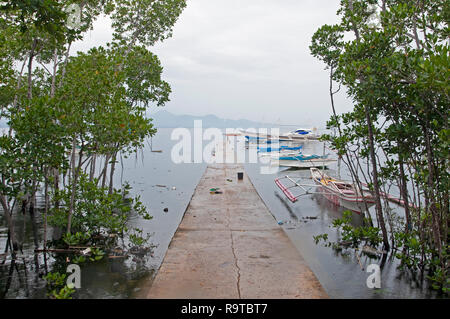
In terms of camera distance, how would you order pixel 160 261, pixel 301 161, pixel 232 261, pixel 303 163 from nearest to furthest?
1. pixel 232 261
2. pixel 160 261
3. pixel 301 161
4. pixel 303 163

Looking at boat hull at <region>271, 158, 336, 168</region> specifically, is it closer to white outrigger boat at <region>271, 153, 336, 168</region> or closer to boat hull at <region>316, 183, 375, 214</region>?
white outrigger boat at <region>271, 153, 336, 168</region>

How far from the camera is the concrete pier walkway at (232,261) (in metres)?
5.32

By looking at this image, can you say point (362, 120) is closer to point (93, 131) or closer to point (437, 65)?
point (437, 65)

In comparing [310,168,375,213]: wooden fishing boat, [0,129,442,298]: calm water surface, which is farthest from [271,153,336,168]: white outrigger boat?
[0,129,442,298]: calm water surface

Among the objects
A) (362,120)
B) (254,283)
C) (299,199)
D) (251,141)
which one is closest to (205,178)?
(299,199)

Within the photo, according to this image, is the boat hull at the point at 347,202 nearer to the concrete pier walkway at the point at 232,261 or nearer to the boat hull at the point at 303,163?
the concrete pier walkway at the point at 232,261

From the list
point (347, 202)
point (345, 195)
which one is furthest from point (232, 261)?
point (347, 202)

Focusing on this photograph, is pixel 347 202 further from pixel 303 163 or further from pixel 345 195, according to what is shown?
pixel 303 163

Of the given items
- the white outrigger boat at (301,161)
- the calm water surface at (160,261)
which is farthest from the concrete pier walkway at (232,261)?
the white outrigger boat at (301,161)

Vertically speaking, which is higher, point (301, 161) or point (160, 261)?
point (301, 161)

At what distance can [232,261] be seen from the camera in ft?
21.6
